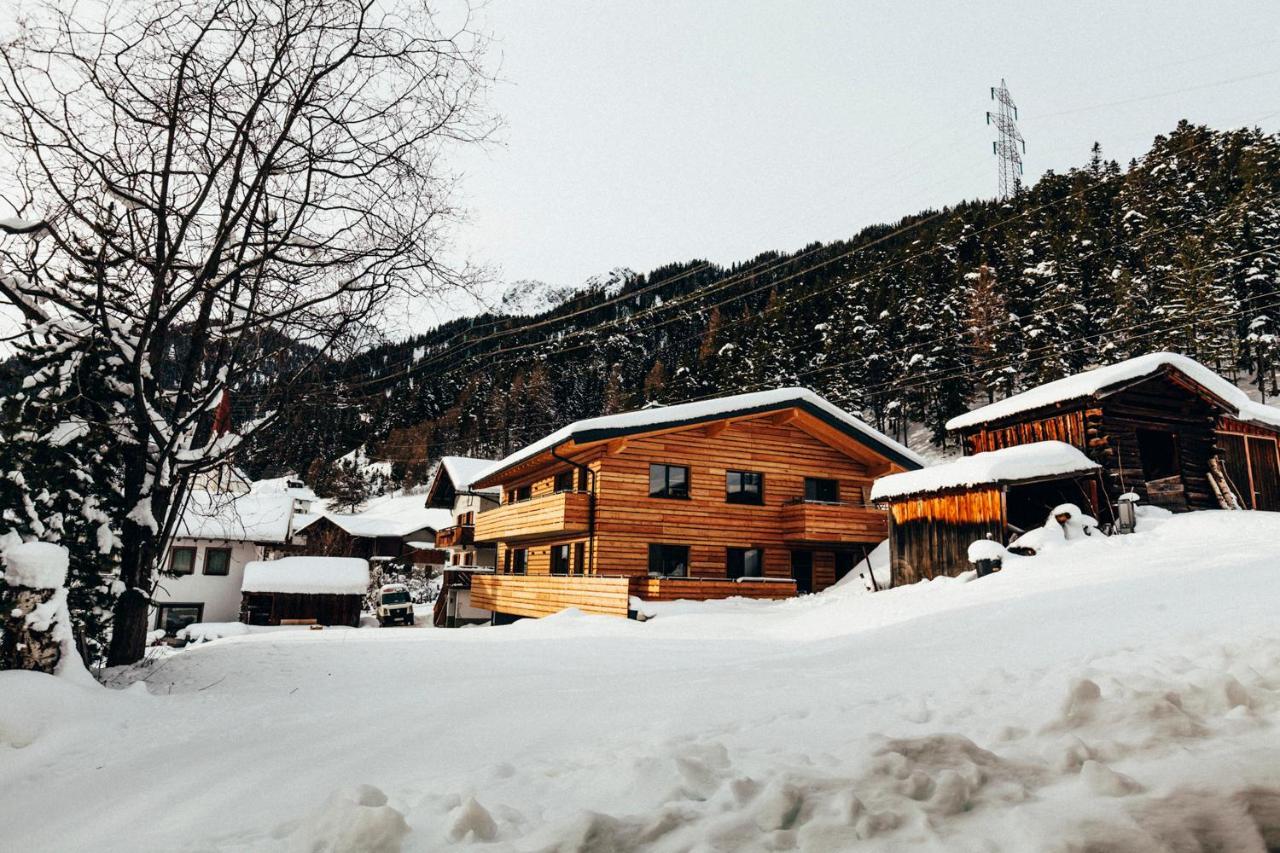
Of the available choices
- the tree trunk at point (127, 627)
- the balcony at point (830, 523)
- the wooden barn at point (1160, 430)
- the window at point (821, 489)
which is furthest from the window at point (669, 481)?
the tree trunk at point (127, 627)

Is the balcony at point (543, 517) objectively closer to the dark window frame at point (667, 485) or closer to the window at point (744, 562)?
the dark window frame at point (667, 485)

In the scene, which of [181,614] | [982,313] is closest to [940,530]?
[181,614]

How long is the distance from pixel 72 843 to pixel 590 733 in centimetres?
295

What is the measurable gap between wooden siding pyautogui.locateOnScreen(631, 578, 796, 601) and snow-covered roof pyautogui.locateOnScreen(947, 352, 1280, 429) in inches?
327

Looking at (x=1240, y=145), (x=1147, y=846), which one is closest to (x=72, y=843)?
(x=1147, y=846)

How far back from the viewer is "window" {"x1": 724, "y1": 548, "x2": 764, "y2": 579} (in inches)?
959

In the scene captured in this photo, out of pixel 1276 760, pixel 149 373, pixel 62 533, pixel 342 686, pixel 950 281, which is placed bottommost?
pixel 342 686

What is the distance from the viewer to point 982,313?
5525 cm

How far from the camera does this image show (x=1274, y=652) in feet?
17.8

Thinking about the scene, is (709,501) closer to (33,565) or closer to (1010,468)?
(1010,468)

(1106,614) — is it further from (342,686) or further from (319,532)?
(319,532)

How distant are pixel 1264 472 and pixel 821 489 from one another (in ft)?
43.2

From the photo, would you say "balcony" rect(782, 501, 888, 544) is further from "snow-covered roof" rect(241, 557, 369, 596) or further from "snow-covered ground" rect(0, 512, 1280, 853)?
"snow-covered roof" rect(241, 557, 369, 596)

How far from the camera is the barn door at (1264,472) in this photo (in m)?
20.9
